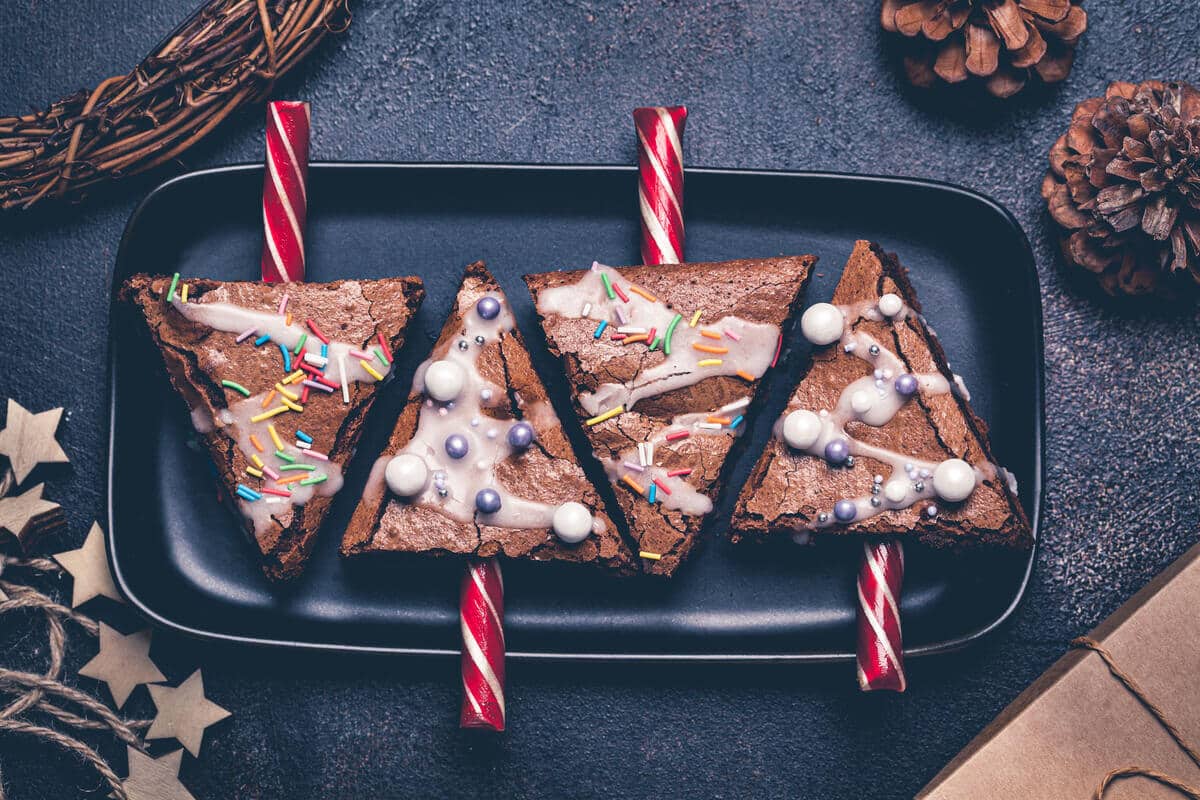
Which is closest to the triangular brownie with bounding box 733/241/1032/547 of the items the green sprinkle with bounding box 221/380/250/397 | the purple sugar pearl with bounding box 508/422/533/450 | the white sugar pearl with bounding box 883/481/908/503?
the white sugar pearl with bounding box 883/481/908/503

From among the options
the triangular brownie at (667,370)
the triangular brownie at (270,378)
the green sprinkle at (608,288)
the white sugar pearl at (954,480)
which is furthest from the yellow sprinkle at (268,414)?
the white sugar pearl at (954,480)

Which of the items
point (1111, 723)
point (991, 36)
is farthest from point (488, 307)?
point (1111, 723)

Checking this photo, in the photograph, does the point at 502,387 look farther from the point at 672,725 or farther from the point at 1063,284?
the point at 1063,284

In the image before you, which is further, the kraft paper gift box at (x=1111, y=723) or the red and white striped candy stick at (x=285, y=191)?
the red and white striped candy stick at (x=285, y=191)

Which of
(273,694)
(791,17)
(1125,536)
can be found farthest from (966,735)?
(791,17)

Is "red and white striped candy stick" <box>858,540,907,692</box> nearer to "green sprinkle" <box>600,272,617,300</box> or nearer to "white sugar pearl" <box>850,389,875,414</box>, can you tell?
"white sugar pearl" <box>850,389,875,414</box>

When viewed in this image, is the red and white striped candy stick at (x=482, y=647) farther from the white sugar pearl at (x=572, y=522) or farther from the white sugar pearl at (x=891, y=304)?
the white sugar pearl at (x=891, y=304)

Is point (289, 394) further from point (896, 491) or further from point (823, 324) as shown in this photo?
point (896, 491)
